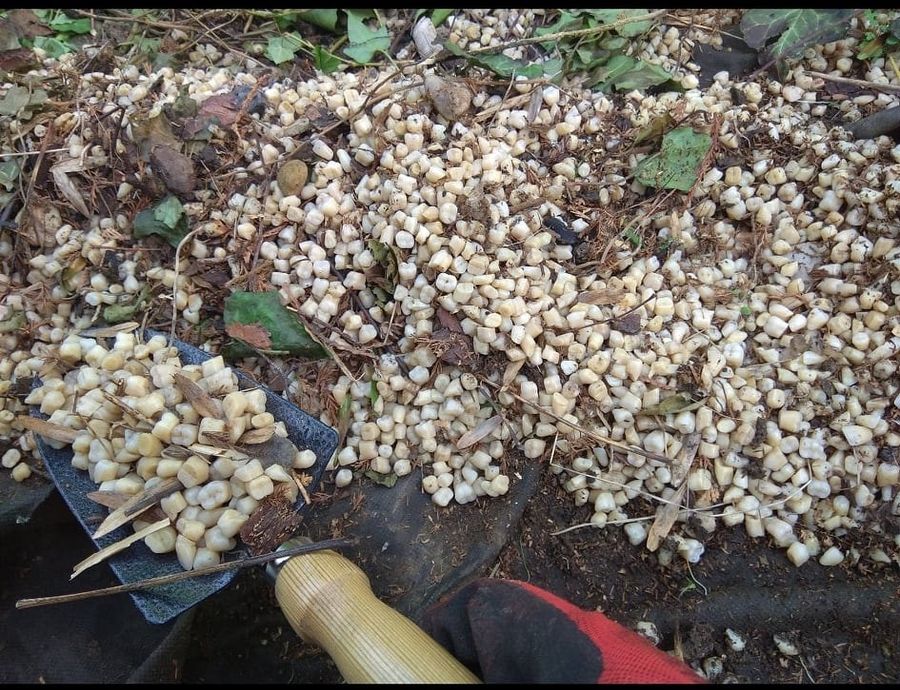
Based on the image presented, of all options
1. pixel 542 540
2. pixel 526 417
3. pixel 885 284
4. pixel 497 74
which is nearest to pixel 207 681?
pixel 542 540

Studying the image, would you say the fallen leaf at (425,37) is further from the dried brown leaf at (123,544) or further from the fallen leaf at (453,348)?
the dried brown leaf at (123,544)

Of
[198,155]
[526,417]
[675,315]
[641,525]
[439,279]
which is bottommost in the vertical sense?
[641,525]

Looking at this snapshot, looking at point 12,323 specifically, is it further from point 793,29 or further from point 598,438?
point 793,29

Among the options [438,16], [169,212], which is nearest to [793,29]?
[438,16]

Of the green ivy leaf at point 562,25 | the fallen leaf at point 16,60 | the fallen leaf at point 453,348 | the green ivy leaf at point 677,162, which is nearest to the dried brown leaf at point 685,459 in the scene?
the fallen leaf at point 453,348

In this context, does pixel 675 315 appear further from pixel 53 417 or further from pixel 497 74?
pixel 53 417

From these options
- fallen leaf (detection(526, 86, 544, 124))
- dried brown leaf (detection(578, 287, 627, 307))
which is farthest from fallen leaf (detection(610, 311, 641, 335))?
fallen leaf (detection(526, 86, 544, 124))
